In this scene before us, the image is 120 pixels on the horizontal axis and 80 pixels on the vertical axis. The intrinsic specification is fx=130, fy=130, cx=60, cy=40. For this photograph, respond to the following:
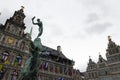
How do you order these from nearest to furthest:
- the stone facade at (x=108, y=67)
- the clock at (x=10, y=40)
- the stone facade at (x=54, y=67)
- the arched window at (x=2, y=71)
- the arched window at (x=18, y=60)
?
the arched window at (x=2, y=71) < the arched window at (x=18, y=60) < the clock at (x=10, y=40) < the stone facade at (x=54, y=67) < the stone facade at (x=108, y=67)

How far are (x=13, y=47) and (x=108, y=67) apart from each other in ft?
83.5

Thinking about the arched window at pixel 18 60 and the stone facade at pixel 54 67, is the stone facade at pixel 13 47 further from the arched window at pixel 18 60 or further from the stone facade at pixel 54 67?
the stone facade at pixel 54 67

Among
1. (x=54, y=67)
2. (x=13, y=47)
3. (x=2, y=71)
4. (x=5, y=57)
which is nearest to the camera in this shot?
(x=2, y=71)

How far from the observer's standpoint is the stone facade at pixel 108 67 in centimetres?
3391

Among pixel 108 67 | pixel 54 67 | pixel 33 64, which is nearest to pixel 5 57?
pixel 54 67

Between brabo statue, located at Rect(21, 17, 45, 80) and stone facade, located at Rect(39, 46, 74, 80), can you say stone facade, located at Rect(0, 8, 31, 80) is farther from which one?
brabo statue, located at Rect(21, 17, 45, 80)

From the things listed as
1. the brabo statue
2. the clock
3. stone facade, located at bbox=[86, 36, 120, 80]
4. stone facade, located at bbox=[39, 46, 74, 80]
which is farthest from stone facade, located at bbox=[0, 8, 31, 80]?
stone facade, located at bbox=[86, 36, 120, 80]

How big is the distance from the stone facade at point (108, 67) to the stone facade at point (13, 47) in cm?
2192

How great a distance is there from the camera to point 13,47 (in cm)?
2428

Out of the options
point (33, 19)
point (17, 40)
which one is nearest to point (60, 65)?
point (17, 40)

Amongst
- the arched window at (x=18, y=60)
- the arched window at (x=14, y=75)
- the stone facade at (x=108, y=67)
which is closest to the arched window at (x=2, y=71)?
the arched window at (x=14, y=75)

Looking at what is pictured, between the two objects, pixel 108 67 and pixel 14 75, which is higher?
pixel 108 67

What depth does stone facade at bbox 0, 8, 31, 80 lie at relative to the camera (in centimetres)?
2222

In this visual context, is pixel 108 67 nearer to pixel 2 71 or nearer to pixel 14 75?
pixel 14 75
